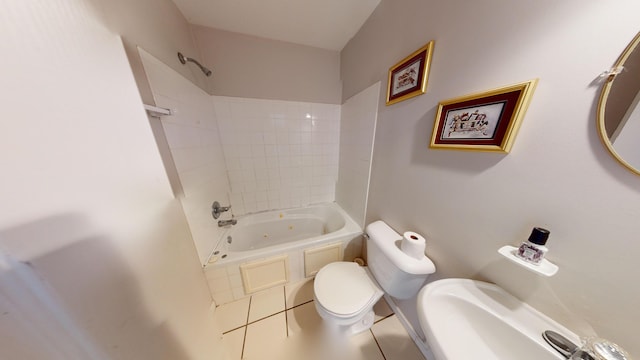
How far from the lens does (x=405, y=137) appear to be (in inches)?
39.4

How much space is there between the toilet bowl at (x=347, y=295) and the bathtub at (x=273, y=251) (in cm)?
27

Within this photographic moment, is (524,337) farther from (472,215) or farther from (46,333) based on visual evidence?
(46,333)

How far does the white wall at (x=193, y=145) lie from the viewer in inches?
36.4

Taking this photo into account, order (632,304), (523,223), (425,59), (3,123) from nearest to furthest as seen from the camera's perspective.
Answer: (3,123)
(632,304)
(523,223)
(425,59)

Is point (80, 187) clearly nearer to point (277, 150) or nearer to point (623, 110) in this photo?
point (623, 110)

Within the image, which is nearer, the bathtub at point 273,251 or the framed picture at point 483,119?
the framed picture at point 483,119

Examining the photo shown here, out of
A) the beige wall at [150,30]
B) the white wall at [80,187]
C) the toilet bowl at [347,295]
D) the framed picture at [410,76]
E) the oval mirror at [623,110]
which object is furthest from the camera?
the toilet bowl at [347,295]

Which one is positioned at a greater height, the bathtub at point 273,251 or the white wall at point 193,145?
the white wall at point 193,145

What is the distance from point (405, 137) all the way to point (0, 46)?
49.3 inches

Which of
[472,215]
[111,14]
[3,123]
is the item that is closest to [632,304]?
[472,215]

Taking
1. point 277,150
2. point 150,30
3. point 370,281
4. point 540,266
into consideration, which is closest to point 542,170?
point 540,266

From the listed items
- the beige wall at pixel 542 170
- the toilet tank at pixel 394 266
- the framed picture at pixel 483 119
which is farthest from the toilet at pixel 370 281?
the framed picture at pixel 483 119

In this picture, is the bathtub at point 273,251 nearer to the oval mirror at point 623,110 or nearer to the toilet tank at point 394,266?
the toilet tank at point 394,266

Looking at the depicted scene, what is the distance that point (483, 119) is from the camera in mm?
652
